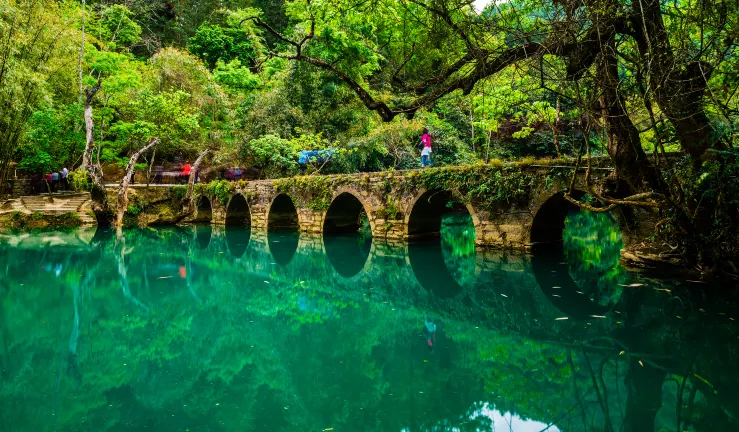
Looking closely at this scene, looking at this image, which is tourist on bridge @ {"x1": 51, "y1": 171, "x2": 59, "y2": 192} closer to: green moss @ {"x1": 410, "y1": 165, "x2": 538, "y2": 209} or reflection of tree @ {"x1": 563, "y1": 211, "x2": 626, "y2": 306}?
green moss @ {"x1": 410, "y1": 165, "x2": 538, "y2": 209}

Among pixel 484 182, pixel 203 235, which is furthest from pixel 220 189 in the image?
pixel 484 182

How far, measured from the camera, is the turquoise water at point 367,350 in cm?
330

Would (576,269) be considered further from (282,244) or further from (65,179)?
(65,179)

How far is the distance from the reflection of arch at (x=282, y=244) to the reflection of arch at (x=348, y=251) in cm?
94

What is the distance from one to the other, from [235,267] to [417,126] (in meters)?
11.1

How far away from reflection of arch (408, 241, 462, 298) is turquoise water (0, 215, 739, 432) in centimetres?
8

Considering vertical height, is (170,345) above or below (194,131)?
below

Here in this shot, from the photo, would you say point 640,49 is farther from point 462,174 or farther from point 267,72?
point 267,72

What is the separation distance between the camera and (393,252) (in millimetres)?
11852

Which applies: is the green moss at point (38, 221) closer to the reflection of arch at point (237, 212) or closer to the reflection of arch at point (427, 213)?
the reflection of arch at point (237, 212)

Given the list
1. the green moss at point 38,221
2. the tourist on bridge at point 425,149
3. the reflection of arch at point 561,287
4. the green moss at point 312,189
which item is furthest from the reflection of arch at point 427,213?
the green moss at point 38,221

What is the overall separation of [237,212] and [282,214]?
3047mm

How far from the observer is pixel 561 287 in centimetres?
739

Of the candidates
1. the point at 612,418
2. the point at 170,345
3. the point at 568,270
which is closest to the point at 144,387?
the point at 170,345
